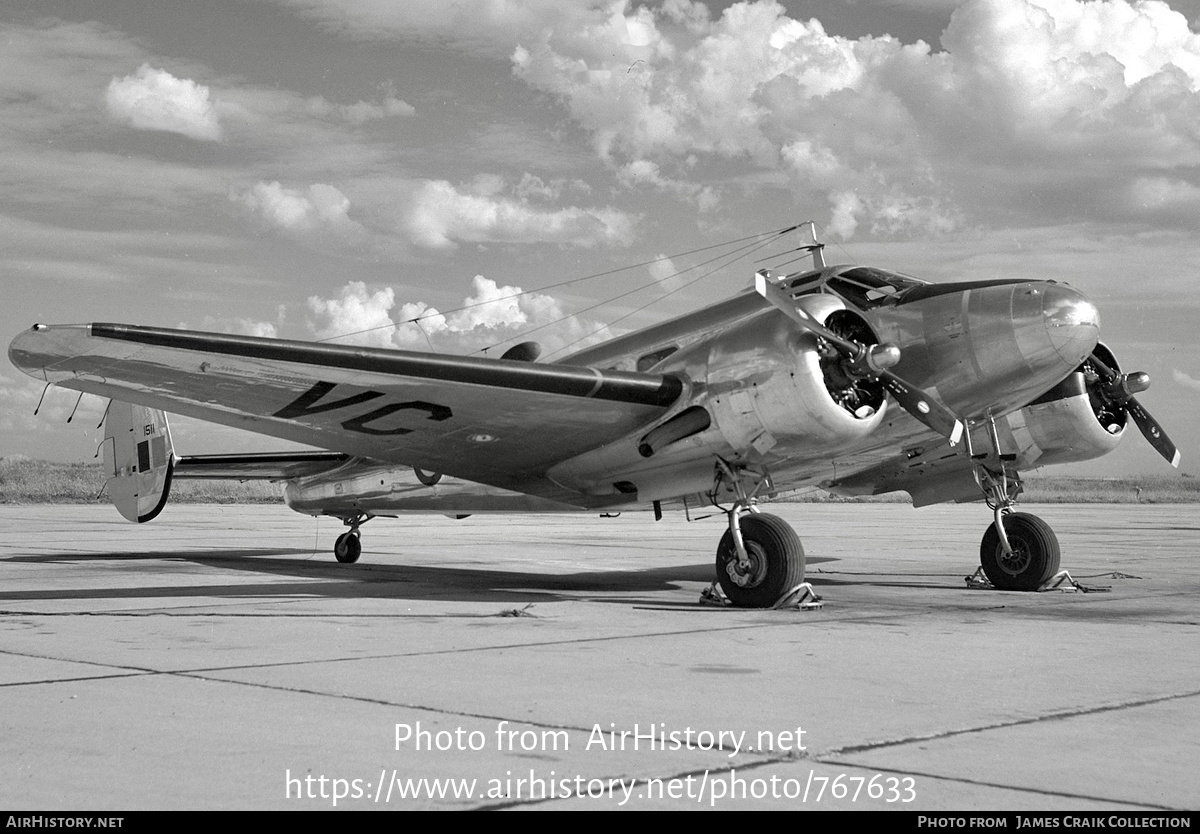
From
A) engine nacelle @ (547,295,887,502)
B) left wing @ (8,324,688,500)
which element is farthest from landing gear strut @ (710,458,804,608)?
left wing @ (8,324,688,500)

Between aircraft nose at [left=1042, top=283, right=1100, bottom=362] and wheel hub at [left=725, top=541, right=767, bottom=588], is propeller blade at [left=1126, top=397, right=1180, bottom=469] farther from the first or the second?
wheel hub at [left=725, top=541, right=767, bottom=588]

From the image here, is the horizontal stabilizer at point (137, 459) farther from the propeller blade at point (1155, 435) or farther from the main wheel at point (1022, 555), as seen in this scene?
the propeller blade at point (1155, 435)

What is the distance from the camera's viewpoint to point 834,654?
734cm

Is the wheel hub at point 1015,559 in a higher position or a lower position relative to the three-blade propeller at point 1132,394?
lower

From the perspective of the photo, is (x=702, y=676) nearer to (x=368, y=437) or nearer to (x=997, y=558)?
(x=368, y=437)

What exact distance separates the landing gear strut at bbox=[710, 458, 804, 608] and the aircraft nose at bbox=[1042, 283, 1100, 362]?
299 cm

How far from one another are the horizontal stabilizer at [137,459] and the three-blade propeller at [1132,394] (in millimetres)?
13207

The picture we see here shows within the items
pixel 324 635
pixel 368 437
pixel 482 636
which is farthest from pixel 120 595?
pixel 482 636

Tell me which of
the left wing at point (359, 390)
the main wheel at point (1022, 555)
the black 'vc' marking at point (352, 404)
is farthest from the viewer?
the main wheel at point (1022, 555)

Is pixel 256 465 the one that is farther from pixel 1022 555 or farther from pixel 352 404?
pixel 1022 555

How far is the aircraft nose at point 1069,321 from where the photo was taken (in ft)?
33.9

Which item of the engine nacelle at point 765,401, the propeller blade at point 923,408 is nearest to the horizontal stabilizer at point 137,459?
the engine nacelle at point 765,401
